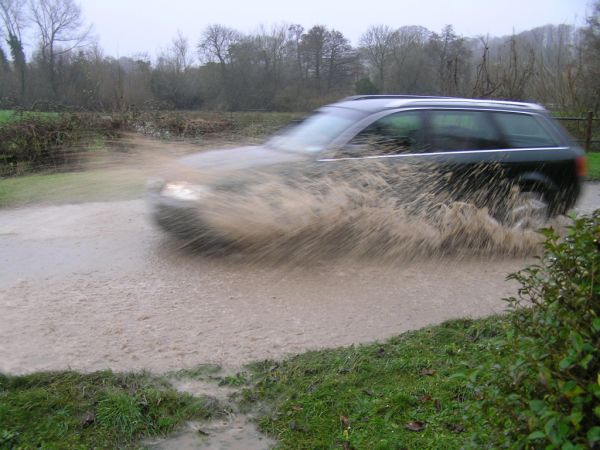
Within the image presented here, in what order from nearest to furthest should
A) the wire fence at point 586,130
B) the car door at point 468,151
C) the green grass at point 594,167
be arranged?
the car door at point 468,151 → the green grass at point 594,167 → the wire fence at point 586,130

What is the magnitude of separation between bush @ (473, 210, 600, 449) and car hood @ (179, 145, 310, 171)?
4202 millimetres

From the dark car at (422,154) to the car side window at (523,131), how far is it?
0.05 ft

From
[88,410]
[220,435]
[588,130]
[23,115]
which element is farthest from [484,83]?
[88,410]

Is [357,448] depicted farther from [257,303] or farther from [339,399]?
[257,303]

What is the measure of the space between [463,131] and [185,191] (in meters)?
3.24

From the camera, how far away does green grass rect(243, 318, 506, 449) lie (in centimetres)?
297

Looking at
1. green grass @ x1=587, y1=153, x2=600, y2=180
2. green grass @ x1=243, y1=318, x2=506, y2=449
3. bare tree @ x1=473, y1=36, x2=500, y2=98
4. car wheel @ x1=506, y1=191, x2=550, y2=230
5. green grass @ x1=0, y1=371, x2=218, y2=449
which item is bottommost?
green grass @ x1=587, y1=153, x2=600, y2=180

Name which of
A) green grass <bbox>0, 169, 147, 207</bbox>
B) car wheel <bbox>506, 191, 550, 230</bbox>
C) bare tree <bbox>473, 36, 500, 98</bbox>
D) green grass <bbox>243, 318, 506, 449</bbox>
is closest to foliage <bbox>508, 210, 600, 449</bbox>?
green grass <bbox>243, 318, 506, 449</bbox>

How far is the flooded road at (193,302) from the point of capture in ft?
13.1

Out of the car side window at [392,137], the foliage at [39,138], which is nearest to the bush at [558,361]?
the car side window at [392,137]

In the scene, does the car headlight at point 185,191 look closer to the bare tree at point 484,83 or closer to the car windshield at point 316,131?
the car windshield at point 316,131

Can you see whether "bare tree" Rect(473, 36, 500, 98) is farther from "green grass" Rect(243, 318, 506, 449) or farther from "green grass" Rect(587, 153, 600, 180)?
"green grass" Rect(243, 318, 506, 449)

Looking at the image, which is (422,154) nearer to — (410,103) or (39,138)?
(410,103)

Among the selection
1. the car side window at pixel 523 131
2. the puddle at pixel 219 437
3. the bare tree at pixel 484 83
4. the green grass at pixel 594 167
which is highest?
the bare tree at pixel 484 83
